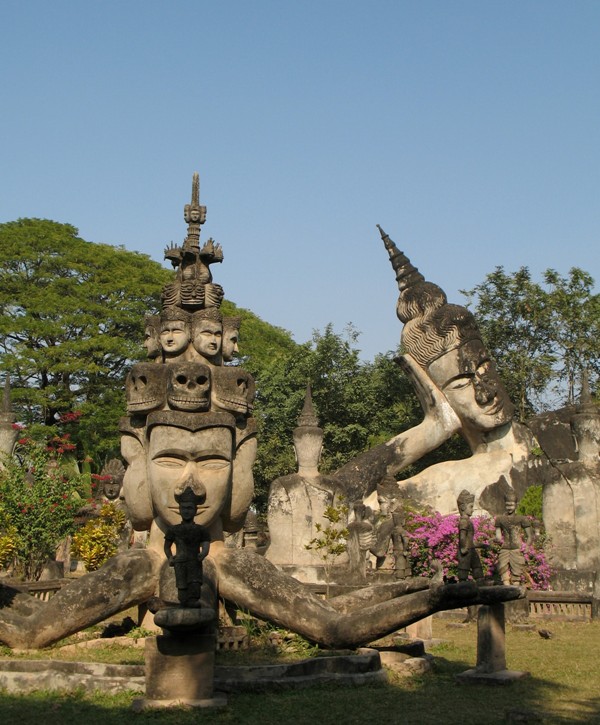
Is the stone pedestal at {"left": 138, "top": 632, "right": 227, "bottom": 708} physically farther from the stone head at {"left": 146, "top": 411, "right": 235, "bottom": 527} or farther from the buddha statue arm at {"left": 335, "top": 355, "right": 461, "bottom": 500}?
the buddha statue arm at {"left": 335, "top": 355, "right": 461, "bottom": 500}

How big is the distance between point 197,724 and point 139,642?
7.92 feet

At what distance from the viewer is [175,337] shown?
376 inches

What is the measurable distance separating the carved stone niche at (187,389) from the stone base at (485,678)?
11.5 feet

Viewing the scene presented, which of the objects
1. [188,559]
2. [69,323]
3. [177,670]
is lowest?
[177,670]

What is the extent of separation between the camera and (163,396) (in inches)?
357

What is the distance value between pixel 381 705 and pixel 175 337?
4.10m

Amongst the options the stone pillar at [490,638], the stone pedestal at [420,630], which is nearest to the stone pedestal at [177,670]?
the stone pillar at [490,638]

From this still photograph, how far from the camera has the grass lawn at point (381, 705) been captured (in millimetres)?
6859

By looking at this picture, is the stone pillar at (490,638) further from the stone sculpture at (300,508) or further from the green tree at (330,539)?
the stone sculpture at (300,508)

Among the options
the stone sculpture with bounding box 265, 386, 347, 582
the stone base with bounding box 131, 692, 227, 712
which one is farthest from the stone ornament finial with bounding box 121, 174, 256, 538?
the stone sculpture with bounding box 265, 386, 347, 582

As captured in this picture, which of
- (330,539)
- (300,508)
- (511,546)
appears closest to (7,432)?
(300,508)

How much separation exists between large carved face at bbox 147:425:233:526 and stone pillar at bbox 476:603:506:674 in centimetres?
271

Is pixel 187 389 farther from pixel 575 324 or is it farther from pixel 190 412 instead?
pixel 575 324

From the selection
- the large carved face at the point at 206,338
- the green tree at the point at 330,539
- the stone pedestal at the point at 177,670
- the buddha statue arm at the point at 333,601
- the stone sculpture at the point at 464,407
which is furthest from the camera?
the stone sculpture at the point at 464,407
